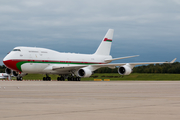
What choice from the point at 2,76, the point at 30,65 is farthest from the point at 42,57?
the point at 2,76

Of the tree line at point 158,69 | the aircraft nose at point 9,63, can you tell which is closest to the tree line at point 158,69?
the tree line at point 158,69

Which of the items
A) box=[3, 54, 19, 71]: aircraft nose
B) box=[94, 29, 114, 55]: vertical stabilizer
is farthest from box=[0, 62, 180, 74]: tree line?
box=[3, 54, 19, 71]: aircraft nose

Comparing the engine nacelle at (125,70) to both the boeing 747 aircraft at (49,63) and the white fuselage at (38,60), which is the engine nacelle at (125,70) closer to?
the boeing 747 aircraft at (49,63)

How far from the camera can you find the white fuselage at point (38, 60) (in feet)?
135

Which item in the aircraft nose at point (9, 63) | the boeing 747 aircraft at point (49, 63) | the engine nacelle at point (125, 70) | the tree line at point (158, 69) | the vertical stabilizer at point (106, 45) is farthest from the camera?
the tree line at point (158, 69)

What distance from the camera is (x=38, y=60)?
43188 mm

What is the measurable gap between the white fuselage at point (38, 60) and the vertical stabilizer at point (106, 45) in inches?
279

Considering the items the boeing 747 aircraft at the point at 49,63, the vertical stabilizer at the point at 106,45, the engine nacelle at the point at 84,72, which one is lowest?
the engine nacelle at the point at 84,72

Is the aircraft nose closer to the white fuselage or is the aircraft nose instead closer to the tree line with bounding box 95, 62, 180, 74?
the white fuselage

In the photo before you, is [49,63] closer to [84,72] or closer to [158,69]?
[84,72]

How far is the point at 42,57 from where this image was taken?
4375 cm
